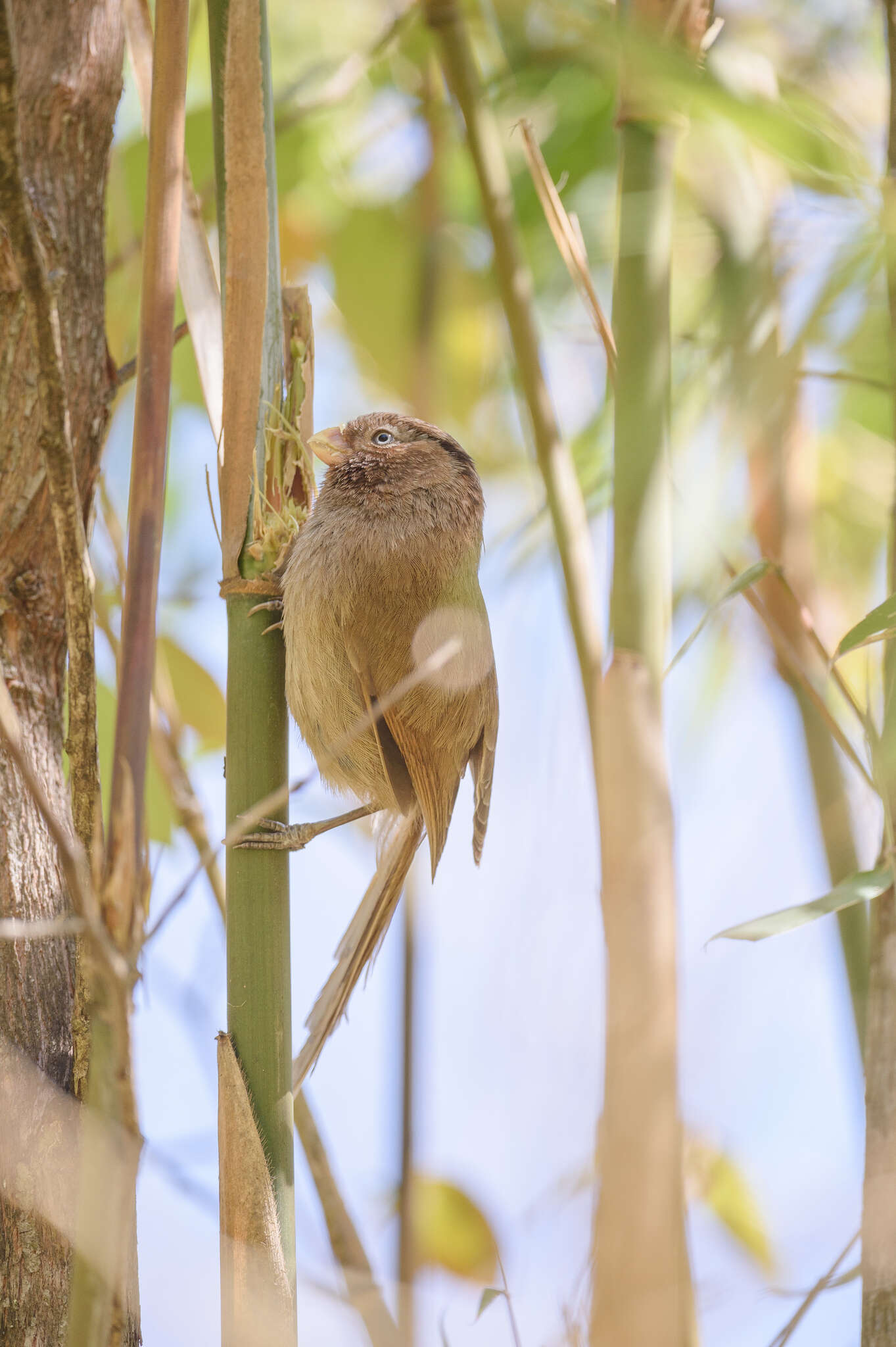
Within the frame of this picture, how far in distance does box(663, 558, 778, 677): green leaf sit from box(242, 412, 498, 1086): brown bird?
0.60m

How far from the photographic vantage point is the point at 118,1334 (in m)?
0.99

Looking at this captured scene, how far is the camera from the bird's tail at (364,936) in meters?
1.86

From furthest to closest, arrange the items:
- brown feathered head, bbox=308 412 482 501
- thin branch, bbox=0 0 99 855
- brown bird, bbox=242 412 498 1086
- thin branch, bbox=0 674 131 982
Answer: brown feathered head, bbox=308 412 482 501, brown bird, bbox=242 412 498 1086, thin branch, bbox=0 0 99 855, thin branch, bbox=0 674 131 982

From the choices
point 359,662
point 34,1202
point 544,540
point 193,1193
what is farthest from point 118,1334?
A: point 359,662

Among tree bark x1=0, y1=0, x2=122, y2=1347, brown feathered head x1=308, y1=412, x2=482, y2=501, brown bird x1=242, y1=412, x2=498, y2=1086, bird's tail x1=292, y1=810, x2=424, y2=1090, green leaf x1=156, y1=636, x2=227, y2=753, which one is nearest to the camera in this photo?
tree bark x1=0, y1=0, x2=122, y2=1347

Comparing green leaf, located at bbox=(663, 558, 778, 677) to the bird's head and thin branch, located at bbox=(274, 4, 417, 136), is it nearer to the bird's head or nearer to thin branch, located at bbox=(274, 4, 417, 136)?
the bird's head

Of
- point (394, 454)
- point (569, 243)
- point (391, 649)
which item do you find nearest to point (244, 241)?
point (569, 243)

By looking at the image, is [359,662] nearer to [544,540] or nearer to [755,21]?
[544,540]

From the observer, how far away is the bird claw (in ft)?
4.56

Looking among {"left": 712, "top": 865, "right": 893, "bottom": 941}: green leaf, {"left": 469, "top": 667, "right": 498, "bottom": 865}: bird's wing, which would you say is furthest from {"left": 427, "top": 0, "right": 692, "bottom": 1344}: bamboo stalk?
{"left": 469, "top": 667, "right": 498, "bottom": 865}: bird's wing

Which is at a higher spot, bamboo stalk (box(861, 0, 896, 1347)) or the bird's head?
the bird's head

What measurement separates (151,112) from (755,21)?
1.01m

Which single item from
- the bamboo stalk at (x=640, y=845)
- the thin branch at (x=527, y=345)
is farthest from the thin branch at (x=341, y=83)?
the bamboo stalk at (x=640, y=845)

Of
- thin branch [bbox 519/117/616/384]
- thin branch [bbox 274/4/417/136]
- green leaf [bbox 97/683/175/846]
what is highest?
thin branch [bbox 274/4/417/136]
